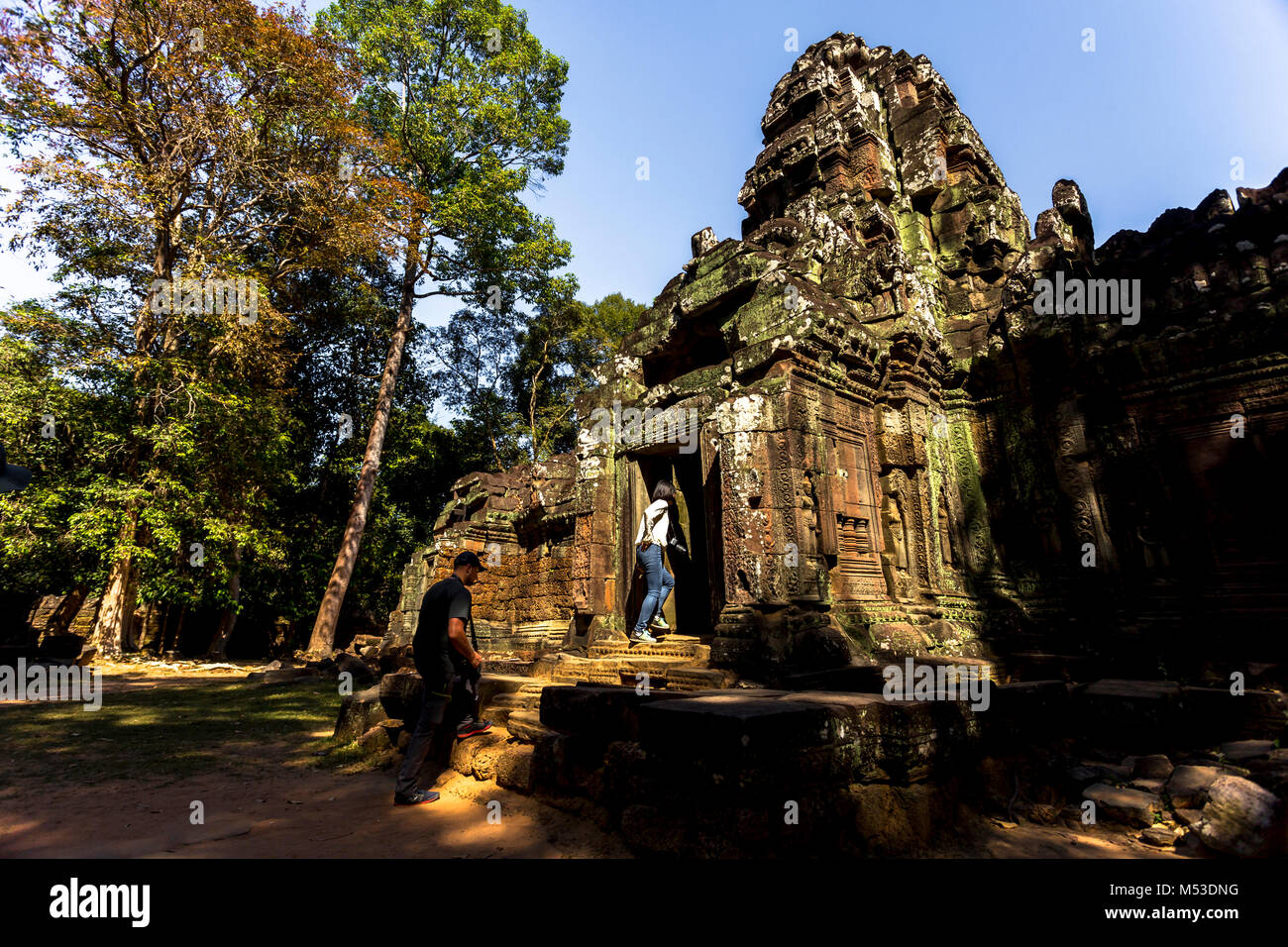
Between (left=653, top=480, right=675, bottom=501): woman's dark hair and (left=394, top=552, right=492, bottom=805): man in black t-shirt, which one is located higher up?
(left=653, top=480, right=675, bottom=501): woman's dark hair

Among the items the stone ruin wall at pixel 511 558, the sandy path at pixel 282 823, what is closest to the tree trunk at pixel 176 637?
the stone ruin wall at pixel 511 558

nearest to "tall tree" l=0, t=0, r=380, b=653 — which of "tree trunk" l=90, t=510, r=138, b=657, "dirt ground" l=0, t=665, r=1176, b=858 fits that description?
Result: "tree trunk" l=90, t=510, r=138, b=657

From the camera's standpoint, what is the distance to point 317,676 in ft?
40.0

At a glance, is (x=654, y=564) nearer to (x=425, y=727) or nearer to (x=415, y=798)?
(x=425, y=727)

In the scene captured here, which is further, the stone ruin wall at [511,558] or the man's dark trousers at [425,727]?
the stone ruin wall at [511,558]

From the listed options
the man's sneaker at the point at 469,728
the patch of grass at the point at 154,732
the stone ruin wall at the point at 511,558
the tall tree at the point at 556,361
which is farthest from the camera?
the tall tree at the point at 556,361

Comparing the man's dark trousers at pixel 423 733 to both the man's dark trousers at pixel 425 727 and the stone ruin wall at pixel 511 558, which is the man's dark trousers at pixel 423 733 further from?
the stone ruin wall at pixel 511 558

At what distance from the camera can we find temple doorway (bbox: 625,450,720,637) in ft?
27.0

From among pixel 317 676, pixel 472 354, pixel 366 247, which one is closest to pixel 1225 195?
pixel 317 676

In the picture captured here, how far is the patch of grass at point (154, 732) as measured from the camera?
489 cm

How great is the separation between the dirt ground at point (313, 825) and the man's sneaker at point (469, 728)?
301 millimetres

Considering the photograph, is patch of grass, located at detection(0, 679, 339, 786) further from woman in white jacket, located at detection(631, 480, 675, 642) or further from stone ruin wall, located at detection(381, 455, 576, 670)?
woman in white jacket, located at detection(631, 480, 675, 642)

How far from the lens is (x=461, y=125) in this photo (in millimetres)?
19672

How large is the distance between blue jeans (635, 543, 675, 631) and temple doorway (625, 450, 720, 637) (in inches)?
37.9
